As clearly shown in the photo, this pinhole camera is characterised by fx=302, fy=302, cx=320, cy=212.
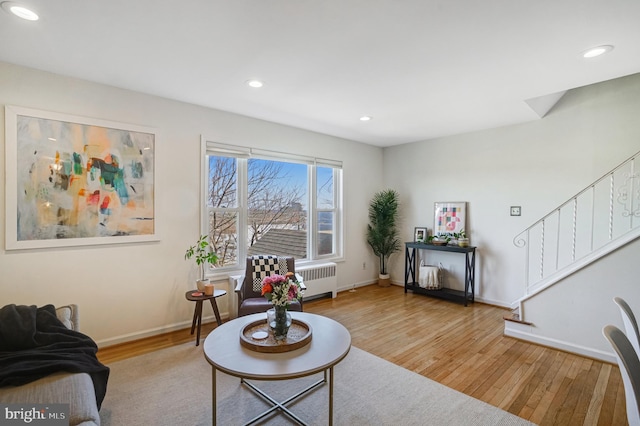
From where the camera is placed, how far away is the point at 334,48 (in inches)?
91.0

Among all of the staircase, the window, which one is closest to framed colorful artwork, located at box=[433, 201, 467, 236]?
the staircase

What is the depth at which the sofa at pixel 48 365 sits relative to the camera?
4.84 ft

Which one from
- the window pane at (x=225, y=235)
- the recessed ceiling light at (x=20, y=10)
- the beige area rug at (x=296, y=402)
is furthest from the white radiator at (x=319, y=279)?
the recessed ceiling light at (x=20, y=10)

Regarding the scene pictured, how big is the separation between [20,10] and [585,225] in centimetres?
→ 561

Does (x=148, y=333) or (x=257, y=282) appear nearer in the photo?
(x=148, y=333)

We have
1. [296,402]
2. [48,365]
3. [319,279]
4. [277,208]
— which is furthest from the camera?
[319,279]

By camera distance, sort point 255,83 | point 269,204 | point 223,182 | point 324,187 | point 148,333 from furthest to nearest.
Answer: point 324,187 < point 269,204 < point 223,182 < point 148,333 < point 255,83

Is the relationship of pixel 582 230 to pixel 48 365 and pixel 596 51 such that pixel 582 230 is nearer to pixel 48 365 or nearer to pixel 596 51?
pixel 596 51

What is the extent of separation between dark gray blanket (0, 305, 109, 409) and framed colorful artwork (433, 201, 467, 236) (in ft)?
15.3

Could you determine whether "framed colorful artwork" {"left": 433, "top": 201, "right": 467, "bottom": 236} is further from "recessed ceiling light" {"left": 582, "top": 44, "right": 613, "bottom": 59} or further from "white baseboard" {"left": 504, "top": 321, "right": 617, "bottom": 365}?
"recessed ceiling light" {"left": 582, "top": 44, "right": 613, "bottom": 59}

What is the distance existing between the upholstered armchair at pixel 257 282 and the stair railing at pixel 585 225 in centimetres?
286

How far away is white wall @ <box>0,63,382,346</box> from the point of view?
2676 mm

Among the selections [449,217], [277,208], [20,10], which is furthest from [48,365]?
[449,217]

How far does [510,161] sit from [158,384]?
4.96m
